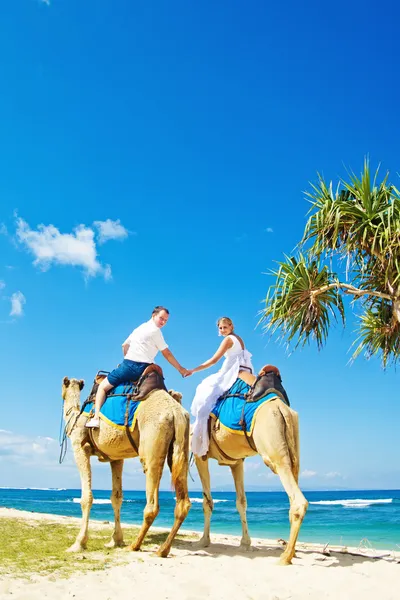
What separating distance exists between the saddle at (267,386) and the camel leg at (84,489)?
2.47 metres

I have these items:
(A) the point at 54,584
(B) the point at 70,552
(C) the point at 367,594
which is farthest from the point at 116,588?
(C) the point at 367,594

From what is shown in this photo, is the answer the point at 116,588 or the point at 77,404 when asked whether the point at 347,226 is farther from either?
the point at 116,588

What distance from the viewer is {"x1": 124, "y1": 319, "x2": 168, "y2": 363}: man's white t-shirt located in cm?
730

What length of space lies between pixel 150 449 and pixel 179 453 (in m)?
0.36

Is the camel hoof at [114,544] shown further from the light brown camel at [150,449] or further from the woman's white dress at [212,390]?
the woman's white dress at [212,390]

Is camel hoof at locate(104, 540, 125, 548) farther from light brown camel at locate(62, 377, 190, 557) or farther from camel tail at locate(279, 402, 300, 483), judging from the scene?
camel tail at locate(279, 402, 300, 483)

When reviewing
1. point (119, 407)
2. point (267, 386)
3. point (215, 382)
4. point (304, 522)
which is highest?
point (215, 382)

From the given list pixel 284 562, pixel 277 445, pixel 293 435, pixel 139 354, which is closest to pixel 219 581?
pixel 284 562

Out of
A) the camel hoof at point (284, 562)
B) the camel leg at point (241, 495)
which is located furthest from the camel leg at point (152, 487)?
the camel leg at point (241, 495)

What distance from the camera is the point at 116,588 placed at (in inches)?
201

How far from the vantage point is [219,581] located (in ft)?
17.9

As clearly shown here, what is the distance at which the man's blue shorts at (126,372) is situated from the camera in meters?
7.27

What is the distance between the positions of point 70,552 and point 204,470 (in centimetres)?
217

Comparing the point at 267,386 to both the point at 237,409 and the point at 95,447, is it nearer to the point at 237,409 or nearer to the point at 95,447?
the point at 237,409
